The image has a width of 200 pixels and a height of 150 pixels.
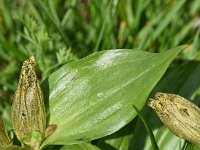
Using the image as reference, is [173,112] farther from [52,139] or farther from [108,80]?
[52,139]

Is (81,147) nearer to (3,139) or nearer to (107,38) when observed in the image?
(3,139)

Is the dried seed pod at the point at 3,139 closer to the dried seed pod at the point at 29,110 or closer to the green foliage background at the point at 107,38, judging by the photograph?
the dried seed pod at the point at 29,110

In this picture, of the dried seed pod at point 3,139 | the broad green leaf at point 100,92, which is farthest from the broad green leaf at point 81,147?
the dried seed pod at point 3,139

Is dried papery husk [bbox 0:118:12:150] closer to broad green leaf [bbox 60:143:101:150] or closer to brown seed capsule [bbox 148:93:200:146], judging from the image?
broad green leaf [bbox 60:143:101:150]

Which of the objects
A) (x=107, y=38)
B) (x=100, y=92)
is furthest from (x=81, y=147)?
(x=107, y=38)

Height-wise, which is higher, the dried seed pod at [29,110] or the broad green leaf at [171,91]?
the dried seed pod at [29,110]

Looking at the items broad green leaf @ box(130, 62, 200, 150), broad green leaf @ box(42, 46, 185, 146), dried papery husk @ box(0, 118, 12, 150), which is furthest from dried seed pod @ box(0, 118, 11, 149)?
broad green leaf @ box(130, 62, 200, 150)

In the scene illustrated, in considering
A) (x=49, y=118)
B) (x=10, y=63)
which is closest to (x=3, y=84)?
(x=10, y=63)
